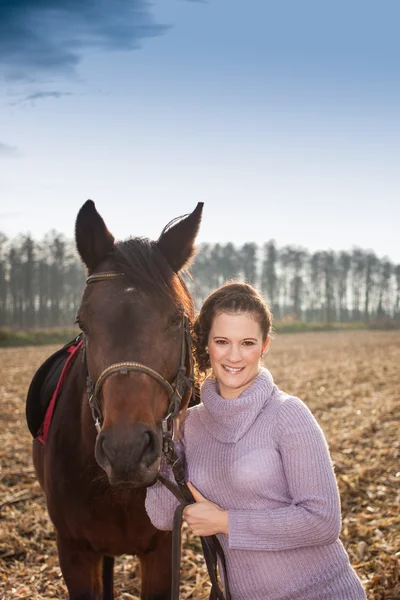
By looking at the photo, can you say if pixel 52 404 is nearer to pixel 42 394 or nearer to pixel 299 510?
pixel 42 394

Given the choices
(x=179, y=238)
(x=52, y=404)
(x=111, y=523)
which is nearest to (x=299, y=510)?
(x=111, y=523)

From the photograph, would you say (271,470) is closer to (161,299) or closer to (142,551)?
(161,299)

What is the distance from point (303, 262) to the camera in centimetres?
8112

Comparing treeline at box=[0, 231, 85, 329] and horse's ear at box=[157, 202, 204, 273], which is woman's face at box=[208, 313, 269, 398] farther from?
treeline at box=[0, 231, 85, 329]

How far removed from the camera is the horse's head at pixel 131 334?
2082 mm

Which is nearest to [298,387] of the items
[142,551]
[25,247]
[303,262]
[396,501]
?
[396,501]

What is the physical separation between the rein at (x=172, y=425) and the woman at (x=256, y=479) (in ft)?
0.23

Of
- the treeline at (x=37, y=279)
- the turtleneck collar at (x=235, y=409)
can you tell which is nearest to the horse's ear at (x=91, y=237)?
the turtleneck collar at (x=235, y=409)

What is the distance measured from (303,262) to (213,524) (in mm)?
81070

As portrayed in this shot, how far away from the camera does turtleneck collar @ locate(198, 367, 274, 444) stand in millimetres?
2354

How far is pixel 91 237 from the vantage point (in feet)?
9.07

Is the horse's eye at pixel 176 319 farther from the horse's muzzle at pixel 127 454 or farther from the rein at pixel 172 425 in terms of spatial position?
the horse's muzzle at pixel 127 454

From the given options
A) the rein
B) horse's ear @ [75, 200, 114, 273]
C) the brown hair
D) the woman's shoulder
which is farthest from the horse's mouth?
horse's ear @ [75, 200, 114, 273]

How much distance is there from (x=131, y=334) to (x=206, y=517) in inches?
36.6
